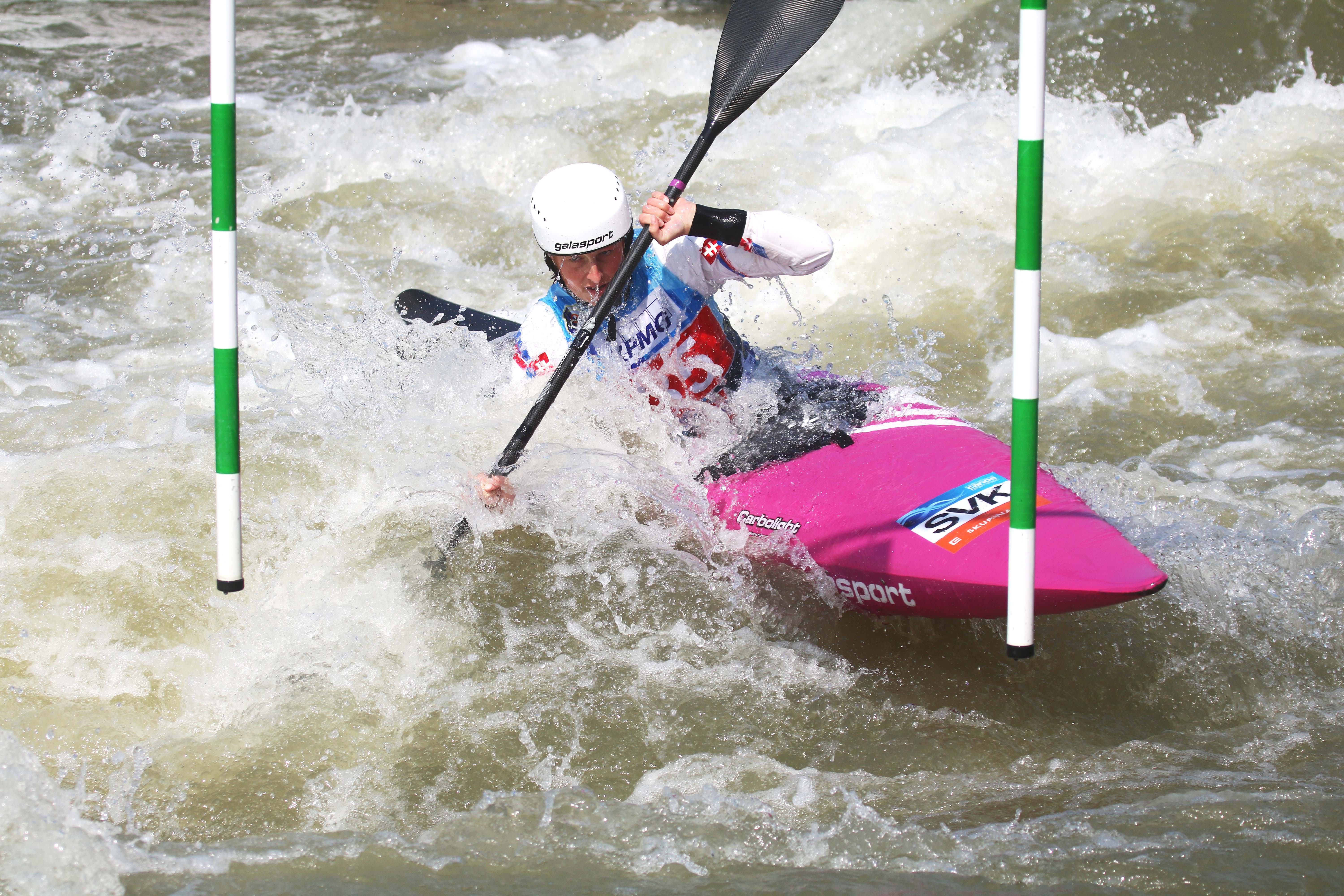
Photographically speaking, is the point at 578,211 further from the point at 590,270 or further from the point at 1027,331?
the point at 1027,331

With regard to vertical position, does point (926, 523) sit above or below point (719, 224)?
below

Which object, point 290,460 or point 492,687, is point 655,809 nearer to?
point 492,687

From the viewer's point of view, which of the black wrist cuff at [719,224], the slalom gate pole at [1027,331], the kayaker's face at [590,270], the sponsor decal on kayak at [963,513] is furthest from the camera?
the kayaker's face at [590,270]

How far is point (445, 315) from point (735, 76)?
1.24 metres

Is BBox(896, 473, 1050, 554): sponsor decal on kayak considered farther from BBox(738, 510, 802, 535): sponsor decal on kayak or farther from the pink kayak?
BBox(738, 510, 802, 535): sponsor decal on kayak

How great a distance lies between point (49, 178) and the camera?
22.7ft

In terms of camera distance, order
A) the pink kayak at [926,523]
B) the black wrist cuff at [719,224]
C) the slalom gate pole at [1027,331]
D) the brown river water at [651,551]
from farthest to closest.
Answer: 1. the black wrist cuff at [719,224]
2. the pink kayak at [926,523]
3. the brown river water at [651,551]
4. the slalom gate pole at [1027,331]

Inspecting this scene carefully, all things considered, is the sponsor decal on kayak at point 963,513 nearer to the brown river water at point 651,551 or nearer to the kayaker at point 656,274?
the brown river water at point 651,551

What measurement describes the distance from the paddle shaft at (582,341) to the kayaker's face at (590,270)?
0.9 inches

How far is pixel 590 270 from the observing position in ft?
10.9

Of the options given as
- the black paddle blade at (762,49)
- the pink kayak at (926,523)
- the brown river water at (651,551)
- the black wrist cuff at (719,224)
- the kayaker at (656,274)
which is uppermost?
the black paddle blade at (762,49)

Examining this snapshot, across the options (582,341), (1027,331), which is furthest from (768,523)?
(1027,331)

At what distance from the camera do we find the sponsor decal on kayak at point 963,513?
2934mm

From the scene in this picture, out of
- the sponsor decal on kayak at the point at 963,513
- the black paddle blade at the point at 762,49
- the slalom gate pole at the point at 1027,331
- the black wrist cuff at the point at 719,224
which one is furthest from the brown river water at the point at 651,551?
the black paddle blade at the point at 762,49
